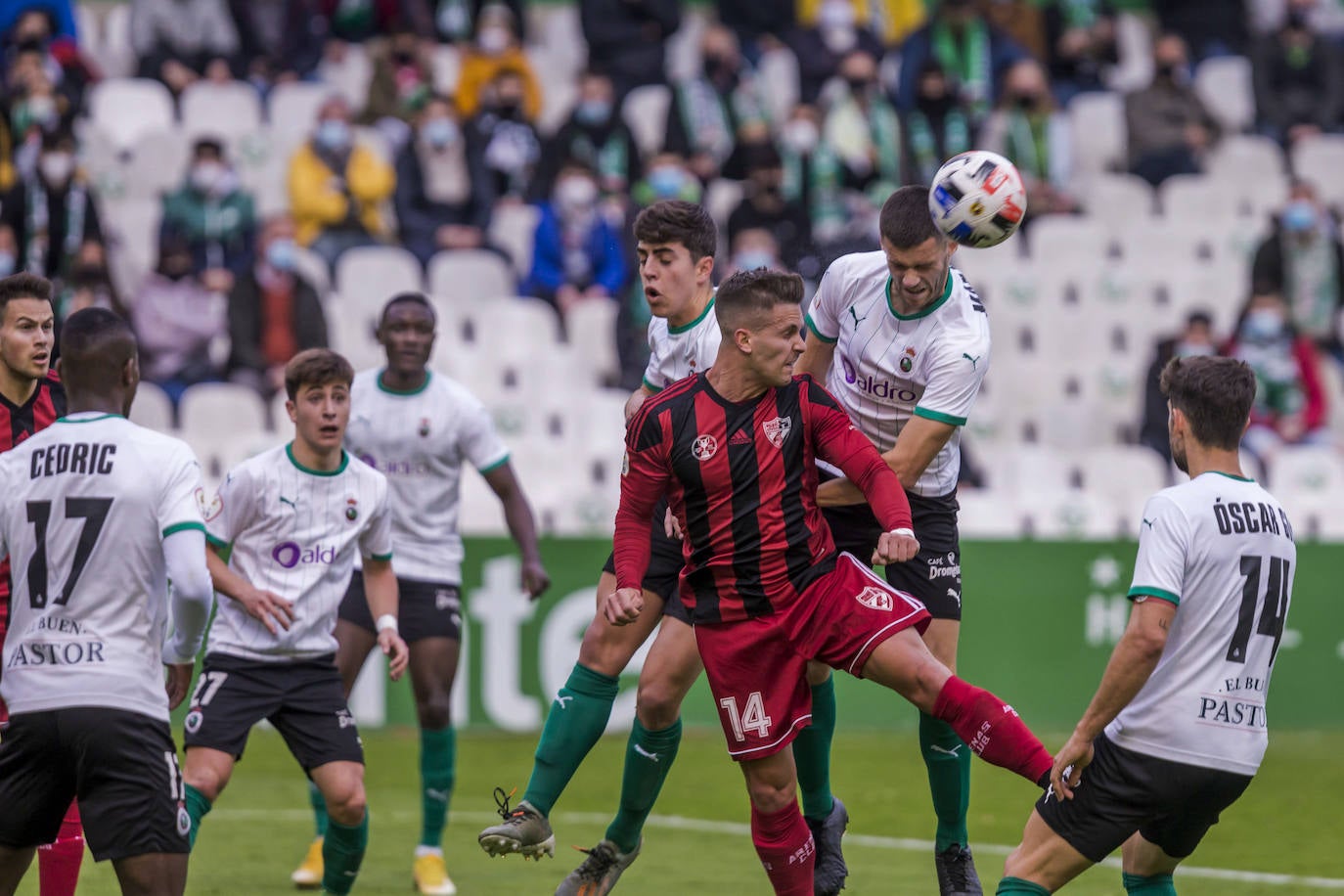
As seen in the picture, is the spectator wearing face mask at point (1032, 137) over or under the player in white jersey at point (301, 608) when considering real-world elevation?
over

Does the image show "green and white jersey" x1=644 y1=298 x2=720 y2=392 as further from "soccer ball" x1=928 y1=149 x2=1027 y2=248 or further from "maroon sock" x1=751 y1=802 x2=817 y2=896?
"maroon sock" x1=751 y1=802 x2=817 y2=896

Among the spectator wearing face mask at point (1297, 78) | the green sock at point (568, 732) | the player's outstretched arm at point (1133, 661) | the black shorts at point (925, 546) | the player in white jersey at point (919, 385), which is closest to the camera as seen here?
the player's outstretched arm at point (1133, 661)

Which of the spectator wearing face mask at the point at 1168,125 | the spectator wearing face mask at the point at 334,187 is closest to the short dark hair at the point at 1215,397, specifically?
the spectator wearing face mask at the point at 334,187

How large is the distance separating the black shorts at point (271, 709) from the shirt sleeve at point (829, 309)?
7.90 feet

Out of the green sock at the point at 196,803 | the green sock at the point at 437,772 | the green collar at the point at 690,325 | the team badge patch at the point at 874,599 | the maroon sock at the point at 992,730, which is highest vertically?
the green collar at the point at 690,325

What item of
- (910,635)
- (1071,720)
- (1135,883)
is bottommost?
(1071,720)

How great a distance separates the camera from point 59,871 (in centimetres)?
649

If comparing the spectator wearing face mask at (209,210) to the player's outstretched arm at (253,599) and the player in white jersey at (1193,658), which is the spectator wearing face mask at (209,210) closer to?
the player's outstretched arm at (253,599)

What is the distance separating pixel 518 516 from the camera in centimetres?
910

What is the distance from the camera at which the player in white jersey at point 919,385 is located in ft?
22.8

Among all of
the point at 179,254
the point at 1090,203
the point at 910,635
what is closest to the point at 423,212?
the point at 179,254

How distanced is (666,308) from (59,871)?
3.00 m

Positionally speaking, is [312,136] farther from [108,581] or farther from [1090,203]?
[108,581]

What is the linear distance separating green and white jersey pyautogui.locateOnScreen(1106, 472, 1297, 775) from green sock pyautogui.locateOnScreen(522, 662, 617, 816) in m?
2.21
